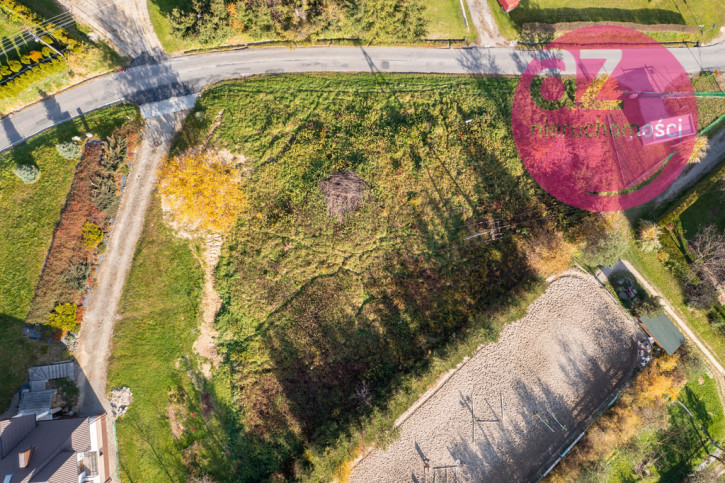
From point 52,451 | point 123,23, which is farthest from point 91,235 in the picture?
point 123,23

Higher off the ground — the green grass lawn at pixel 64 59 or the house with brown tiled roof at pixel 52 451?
the green grass lawn at pixel 64 59

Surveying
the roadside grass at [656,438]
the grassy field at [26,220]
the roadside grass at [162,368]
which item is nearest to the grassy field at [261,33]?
the grassy field at [26,220]

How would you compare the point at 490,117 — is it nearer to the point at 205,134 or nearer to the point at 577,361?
the point at 577,361

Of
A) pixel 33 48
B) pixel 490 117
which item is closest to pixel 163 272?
pixel 33 48

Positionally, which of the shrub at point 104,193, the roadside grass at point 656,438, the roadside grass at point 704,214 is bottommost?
the roadside grass at point 656,438

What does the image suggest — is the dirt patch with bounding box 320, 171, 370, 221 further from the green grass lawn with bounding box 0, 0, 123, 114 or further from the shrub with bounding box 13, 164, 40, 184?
the shrub with bounding box 13, 164, 40, 184

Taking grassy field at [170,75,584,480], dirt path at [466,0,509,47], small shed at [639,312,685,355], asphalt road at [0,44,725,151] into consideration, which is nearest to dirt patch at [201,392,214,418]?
grassy field at [170,75,584,480]

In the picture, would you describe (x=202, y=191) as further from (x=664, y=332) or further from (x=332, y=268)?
(x=664, y=332)

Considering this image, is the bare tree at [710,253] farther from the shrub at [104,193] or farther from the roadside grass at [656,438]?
the shrub at [104,193]
